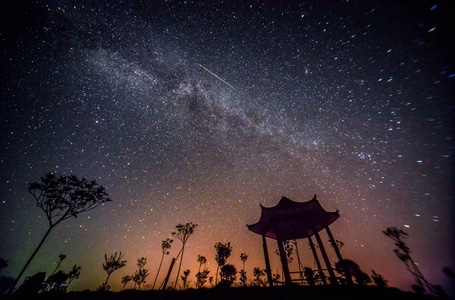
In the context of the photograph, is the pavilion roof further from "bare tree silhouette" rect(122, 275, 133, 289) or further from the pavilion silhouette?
"bare tree silhouette" rect(122, 275, 133, 289)

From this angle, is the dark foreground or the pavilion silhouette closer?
the dark foreground

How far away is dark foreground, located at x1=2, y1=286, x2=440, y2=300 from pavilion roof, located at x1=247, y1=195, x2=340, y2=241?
378cm

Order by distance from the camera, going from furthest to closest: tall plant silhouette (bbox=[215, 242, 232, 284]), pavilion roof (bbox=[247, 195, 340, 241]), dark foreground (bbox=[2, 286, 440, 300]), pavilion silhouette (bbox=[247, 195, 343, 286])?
tall plant silhouette (bbox=[215, 242, 232, 284]) → pavilion roof (bbox=[247, 195, 340, 241]) → pavilion silhouette (bbox=[247, 195, 343, 286]) → dark foreground (bbox=[2, 286, 440, 300])

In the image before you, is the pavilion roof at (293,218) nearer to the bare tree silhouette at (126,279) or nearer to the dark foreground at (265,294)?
the dark foreground at (265,294)

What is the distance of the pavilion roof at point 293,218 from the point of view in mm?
15297

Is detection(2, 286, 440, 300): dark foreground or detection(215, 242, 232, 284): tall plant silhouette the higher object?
detection(215, 242, 232, 284): tall plant silhouette

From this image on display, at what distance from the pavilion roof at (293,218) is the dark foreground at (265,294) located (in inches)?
149

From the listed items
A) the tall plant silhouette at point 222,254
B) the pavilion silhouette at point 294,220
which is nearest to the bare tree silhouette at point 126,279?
the tall plant silhouette at point 222,254

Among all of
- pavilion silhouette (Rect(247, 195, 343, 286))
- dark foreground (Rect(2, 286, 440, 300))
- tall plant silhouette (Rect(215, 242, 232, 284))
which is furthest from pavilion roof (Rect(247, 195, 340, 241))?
tall plant silhouette (Rect(215, 242, 232, 284))

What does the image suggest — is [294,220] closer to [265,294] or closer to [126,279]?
[265,294]

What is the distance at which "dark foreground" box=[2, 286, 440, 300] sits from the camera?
10234mm

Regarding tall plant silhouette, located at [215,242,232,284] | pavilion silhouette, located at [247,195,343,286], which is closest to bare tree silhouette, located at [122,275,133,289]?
tall plant silhouette, located at [215,242,232,284]

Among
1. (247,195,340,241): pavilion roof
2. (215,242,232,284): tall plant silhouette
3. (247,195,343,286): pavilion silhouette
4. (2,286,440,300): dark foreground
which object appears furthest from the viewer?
(215,242,232,284): tall plant silhouette

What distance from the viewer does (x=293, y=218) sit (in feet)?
52.1
